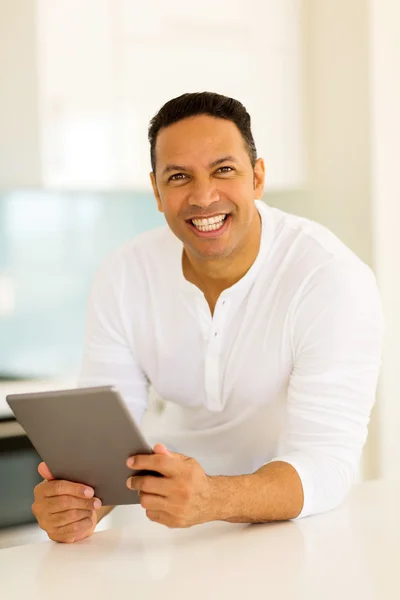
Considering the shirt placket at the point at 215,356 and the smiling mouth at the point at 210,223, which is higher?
the smiling mouth at the point at 210,223

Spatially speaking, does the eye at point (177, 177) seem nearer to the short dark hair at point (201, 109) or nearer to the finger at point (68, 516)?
the short dark hair at point (201, 109)

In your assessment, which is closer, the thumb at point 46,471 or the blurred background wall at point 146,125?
the thumb at point 46,471

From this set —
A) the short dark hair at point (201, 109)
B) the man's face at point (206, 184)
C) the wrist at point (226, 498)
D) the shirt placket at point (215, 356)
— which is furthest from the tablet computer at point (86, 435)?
the short dark hair at point (201, 109)

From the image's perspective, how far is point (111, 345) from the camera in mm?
1925

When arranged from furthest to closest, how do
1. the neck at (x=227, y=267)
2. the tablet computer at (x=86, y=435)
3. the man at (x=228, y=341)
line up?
the neck at (x=227, y=267), the man at (x=228, y=341), the tablet computer at (x=86, y=435)

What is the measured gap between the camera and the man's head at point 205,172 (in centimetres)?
175

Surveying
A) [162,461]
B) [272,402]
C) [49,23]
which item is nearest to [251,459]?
[272,402]

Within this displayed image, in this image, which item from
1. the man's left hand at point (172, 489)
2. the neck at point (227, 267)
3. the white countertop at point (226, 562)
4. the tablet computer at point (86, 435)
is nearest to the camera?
the white countertop at point (226, 562)

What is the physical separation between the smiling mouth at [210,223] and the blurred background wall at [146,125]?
1511 mm

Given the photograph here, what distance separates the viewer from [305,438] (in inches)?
64.6

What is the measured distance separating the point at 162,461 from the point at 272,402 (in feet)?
1.71

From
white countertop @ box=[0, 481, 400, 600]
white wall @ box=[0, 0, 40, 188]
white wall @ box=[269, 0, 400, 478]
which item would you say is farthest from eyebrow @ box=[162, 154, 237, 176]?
white wall @ box=[269, 0, 400, 478]

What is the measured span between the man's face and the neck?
0.02 metres

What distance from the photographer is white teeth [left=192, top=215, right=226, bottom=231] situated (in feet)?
5.87
